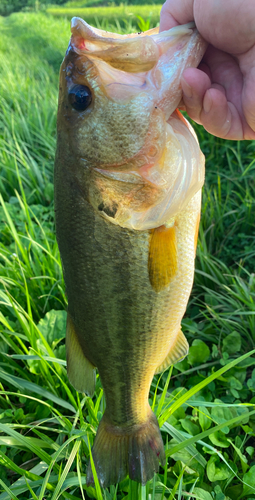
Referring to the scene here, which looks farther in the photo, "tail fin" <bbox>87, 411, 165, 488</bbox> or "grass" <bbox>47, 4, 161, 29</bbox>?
"grass" <bbox>47, 4, 161, 29</bbox>

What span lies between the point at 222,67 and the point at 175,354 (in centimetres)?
123

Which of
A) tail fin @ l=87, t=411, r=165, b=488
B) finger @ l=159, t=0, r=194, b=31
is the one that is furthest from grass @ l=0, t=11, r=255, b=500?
finger @ l=159, t=0, r=194, b=31

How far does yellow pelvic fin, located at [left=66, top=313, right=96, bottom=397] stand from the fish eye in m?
0.76

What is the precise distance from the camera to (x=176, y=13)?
137 cm

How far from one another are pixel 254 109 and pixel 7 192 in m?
2.90

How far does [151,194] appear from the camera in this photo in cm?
113

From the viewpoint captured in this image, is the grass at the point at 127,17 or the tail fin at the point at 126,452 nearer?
the tail fin at the point at 126,452

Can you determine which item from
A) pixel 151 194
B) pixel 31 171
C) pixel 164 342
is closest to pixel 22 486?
pixel 164 342

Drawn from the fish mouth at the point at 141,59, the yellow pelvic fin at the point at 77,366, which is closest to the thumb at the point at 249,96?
the fish mouth at the point at 141,59

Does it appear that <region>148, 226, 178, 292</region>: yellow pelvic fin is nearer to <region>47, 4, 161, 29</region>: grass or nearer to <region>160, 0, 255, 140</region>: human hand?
<region>160, 0, 255, 140</region>: human hand

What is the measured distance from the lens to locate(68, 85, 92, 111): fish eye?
1.08 m

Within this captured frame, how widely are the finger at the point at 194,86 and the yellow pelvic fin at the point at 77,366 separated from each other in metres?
0.91

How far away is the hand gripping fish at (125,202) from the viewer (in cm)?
107

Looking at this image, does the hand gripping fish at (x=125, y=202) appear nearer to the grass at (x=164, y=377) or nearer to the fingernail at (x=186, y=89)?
the fingernail at (x=186, y=89)
